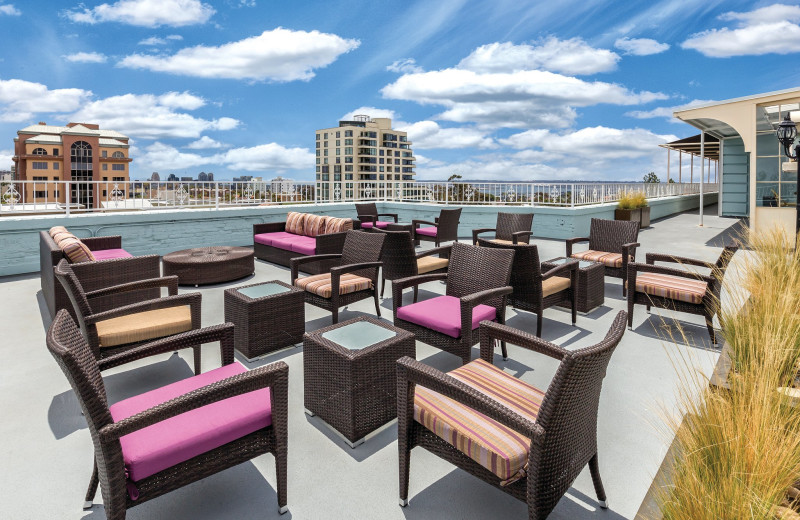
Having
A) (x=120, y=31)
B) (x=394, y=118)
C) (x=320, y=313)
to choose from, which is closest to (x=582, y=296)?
(x=320, y=313)

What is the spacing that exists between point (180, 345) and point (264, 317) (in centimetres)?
110

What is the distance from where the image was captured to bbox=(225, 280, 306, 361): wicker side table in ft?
10.5

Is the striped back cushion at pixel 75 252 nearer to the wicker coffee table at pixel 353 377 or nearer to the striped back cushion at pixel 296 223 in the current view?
the wicker coffee table at pixel 353 377

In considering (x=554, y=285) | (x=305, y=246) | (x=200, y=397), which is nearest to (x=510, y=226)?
(x=554, y=285)

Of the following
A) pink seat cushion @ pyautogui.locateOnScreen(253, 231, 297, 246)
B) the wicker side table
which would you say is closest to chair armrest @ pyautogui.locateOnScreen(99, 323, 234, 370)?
the wicker side table

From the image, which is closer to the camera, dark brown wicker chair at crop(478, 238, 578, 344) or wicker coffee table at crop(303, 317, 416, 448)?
wicker coffee table at crop(303, 317, 416, 448)

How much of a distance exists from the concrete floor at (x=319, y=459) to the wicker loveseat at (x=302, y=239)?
7.62 feet

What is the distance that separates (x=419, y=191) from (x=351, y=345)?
10.1 m

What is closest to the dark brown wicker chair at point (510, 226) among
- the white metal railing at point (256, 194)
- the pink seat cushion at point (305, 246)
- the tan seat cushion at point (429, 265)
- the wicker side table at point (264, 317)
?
the tan seat cushion at point (429, 265)

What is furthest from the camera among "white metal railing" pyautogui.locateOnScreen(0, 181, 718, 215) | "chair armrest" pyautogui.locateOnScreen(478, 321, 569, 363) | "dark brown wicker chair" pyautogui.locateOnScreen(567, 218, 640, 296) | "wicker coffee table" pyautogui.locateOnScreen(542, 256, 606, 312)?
"white metal railing" pyautogui.locateOnScreen(0, 181, 718, 215)

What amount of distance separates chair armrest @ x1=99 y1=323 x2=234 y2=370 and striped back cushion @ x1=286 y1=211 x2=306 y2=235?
15.9ft

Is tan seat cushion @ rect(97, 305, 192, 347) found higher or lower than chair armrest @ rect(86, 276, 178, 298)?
lower

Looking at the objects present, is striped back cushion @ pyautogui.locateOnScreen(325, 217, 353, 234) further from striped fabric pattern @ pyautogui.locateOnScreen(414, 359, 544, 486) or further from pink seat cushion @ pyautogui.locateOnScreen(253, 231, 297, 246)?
striped fabric pattern @ pyautogui.locateOnScreen(414, 359, 544, 486)

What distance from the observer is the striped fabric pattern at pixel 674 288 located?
11.9 ft
